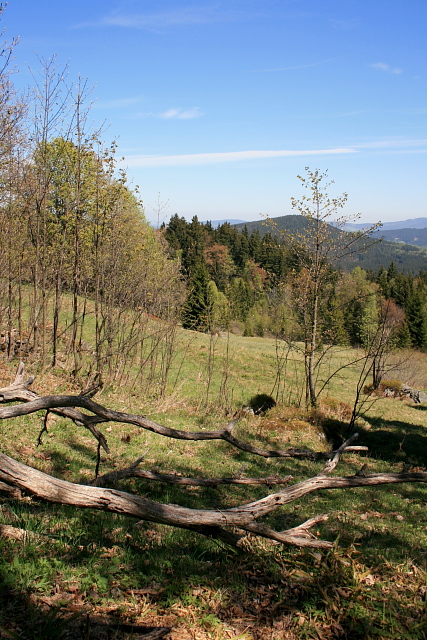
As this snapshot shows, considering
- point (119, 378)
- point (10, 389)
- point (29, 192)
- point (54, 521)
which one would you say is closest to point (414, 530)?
point (54, 521)

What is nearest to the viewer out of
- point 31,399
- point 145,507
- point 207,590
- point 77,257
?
point 207,590

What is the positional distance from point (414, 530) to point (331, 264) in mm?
9477

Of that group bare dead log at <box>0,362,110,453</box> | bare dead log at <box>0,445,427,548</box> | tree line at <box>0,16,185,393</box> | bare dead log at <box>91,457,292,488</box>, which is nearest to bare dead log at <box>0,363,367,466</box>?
bare dead log at <box>0,362,110,453</box>

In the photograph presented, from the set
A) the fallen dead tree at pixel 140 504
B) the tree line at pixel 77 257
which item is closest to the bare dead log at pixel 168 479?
the fallen dead tree at pixel 140 504

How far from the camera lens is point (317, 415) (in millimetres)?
11203

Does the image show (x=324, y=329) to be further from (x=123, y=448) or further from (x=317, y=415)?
(x=123, y=448)

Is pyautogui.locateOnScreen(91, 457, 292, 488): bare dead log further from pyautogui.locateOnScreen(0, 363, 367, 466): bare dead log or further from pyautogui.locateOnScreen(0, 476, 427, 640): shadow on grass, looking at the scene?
pyautogui.locateOnScreen(0, 476, 427, 640): shadow on grass

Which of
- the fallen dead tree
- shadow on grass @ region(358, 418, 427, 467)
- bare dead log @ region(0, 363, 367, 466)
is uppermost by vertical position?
bare dead log @ region(0, 363, 367, 466)

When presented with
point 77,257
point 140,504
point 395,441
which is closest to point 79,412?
point 140,504

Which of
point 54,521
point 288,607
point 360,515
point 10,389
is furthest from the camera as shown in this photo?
point 360,515

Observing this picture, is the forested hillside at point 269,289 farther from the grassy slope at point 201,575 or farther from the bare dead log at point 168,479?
the bare dead log at point 168,479

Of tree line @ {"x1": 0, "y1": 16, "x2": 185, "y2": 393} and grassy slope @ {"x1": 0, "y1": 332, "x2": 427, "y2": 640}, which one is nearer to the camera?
grassy slope @ {"x1": 0, "y1": 332, "x2": 427, "y2": 640}

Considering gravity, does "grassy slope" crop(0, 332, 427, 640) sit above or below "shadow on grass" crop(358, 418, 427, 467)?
above

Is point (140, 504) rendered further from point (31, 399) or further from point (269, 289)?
point (269, 289)
